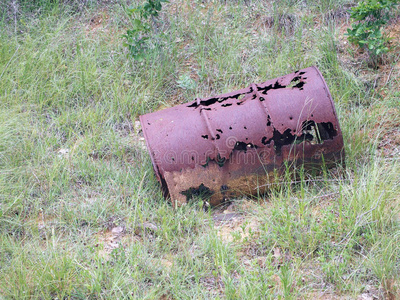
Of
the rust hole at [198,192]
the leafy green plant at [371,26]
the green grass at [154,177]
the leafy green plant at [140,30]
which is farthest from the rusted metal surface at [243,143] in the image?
the leafy green plant at [140,30]

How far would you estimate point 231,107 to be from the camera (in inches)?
128

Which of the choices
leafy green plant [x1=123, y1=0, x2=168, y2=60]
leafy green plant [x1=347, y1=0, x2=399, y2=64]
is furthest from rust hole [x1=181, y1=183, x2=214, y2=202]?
leafy green plant [x1=347, y1=0, x2=399, y2=64]

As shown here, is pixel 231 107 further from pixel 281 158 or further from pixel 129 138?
pixel 129 138

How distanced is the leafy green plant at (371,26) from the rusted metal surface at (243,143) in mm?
1357

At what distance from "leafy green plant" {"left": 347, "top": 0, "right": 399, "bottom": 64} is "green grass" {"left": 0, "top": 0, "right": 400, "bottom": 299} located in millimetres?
306

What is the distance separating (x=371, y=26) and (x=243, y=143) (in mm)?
2156

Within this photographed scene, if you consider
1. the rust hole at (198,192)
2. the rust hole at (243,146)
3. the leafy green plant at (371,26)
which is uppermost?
the leafy green plant at (371,26)

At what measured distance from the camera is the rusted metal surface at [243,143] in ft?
10.3

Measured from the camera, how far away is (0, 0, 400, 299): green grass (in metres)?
2.52

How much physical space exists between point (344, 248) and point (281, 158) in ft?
2.90

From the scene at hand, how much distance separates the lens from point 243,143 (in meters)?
3.20

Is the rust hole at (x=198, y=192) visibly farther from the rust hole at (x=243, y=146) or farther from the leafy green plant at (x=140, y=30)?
the leafy green plant at (x=140, y=30)

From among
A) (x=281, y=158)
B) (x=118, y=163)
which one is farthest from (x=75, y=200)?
(x=281, y=158)

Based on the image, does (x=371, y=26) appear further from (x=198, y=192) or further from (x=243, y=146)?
(x=198, y=192)
